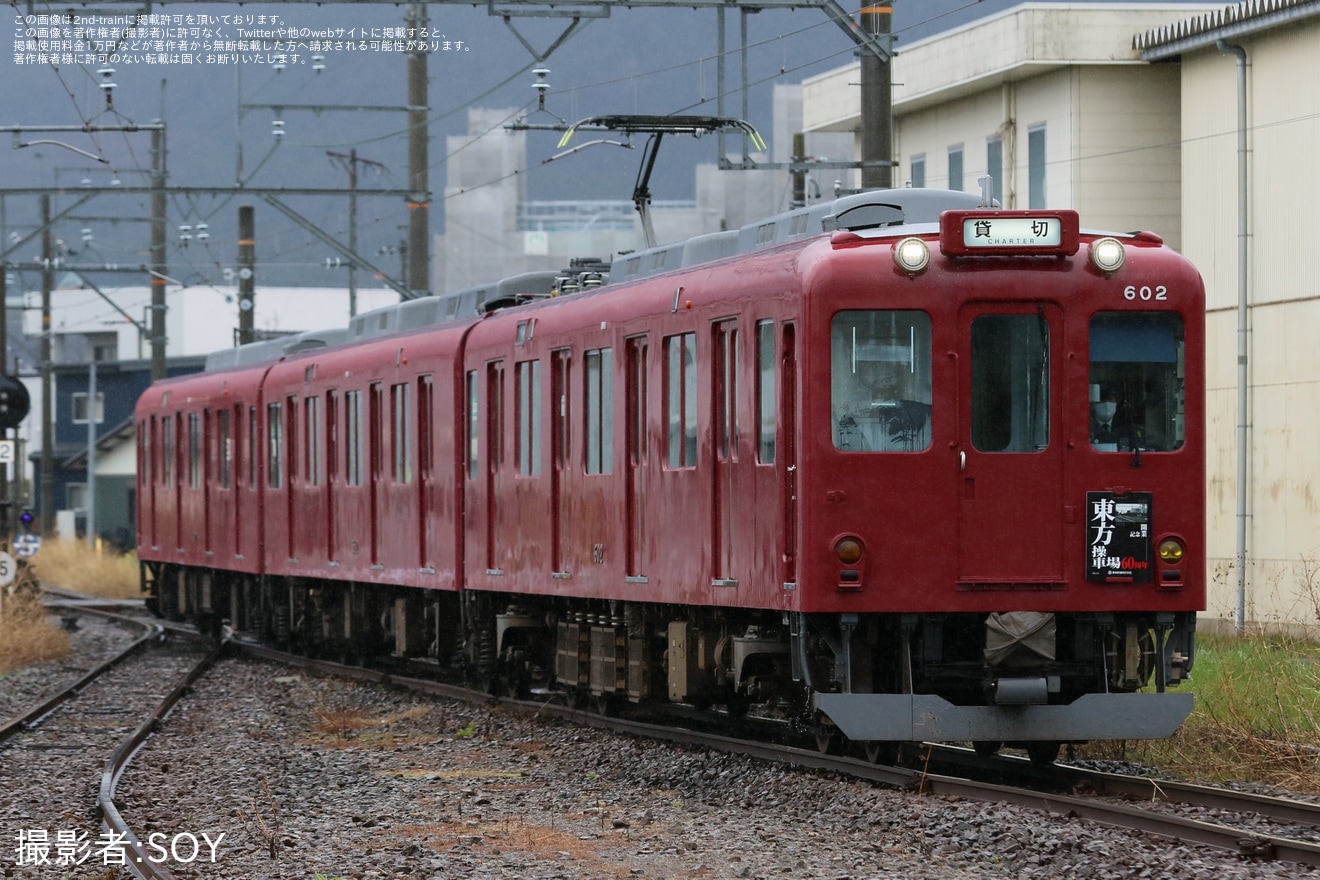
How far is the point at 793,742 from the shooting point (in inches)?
538

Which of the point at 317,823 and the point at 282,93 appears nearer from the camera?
the point at 317,823

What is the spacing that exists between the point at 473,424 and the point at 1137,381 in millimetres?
7486

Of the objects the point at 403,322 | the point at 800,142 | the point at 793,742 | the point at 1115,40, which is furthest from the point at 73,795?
the point at 800,142

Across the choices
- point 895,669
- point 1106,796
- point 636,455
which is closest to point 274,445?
point 636,455

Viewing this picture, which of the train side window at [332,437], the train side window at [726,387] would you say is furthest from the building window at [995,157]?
the train side window at [726,387]

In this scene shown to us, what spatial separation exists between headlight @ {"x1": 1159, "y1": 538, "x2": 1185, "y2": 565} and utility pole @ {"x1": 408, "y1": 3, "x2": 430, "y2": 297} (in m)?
16.2

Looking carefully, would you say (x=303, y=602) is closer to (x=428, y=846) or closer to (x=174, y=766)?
(x=174, y=766)

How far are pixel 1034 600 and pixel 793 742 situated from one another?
248 centimetres

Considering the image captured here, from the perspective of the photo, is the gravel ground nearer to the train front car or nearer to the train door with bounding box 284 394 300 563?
the train front car

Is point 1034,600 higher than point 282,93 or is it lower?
lower

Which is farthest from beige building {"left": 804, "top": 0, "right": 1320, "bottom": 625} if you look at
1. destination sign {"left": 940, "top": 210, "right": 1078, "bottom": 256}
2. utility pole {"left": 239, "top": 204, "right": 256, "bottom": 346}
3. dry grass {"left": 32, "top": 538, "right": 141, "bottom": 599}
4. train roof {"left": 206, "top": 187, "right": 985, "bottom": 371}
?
dry grass {"left": 32, "top": 538, "right": 141, "bottom": 599}

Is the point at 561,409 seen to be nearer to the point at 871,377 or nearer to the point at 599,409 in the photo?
the point at 599,409

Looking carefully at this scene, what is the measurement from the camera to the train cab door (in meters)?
11.7

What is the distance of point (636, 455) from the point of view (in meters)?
A: 14.6
